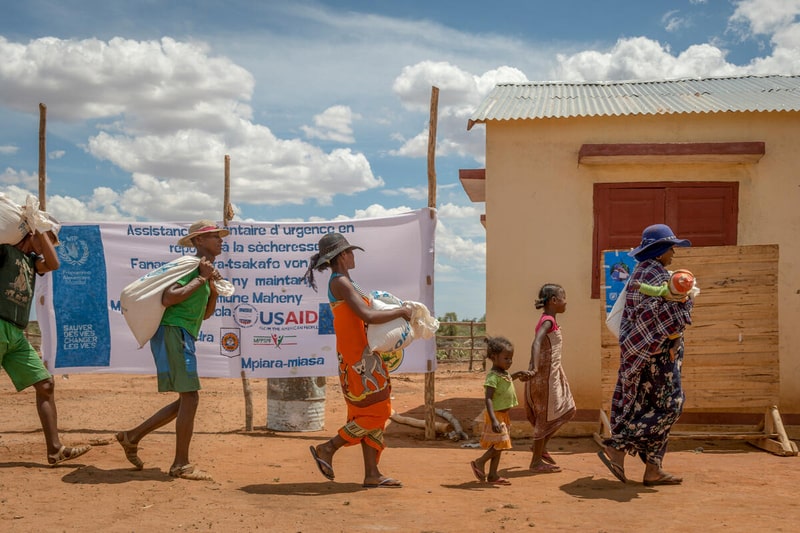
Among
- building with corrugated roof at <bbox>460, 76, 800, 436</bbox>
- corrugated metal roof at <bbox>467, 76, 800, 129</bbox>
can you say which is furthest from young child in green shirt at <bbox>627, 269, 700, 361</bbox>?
corrugated metal roof at <bbox>467, 76, 800, 129</bbox>

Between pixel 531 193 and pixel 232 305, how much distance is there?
341 centimetres

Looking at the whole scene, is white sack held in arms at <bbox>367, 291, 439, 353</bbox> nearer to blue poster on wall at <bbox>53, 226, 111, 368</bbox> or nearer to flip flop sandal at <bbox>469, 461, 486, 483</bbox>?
flip flop sandal at <bbox>469, 461, 486, 483</bbox>

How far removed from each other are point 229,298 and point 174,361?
9.58ft

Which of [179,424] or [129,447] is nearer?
[179,424]

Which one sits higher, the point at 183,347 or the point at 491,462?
the point at 183,347

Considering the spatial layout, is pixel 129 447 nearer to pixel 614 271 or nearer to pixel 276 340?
pixel 276 340

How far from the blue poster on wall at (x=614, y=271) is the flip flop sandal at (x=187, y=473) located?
167 inches

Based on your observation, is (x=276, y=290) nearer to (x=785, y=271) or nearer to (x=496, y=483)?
(x=496, y=483)

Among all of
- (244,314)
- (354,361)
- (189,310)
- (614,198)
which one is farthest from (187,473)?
(614,198)

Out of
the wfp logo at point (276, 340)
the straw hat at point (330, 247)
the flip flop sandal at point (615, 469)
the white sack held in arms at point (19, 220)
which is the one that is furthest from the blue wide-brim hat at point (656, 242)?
the white sack held in arms at point (19, 220)

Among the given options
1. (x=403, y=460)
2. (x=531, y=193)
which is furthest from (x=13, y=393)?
(x=531, y=193)

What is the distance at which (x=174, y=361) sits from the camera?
213 inches

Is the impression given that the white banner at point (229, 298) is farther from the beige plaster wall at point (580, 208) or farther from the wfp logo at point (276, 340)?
the beige plaster wall at point (580, 208)

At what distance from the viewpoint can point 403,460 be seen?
6.92 meters
